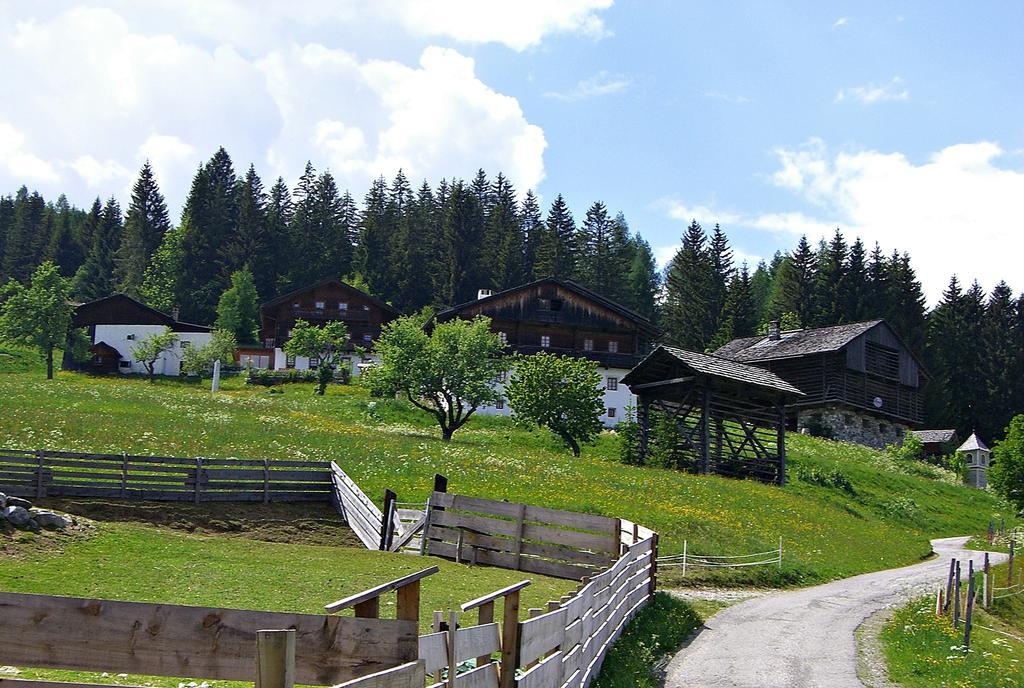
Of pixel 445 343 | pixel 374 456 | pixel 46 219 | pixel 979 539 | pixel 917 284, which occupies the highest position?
pixel 46 219

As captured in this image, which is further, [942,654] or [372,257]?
[372,257]

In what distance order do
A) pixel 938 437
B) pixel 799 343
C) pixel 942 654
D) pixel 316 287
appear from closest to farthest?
pixel 942 654 → pixel 799 343 → pixel 938 437 → pixel 316 287

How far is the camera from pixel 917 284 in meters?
106

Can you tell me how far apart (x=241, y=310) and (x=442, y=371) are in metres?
61.9

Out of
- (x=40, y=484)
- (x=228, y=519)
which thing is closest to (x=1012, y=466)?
(x=228, y=519)

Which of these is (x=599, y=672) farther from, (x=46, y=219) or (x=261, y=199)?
(x=46, y=219)

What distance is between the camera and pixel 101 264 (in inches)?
5527

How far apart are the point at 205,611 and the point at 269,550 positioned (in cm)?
1906

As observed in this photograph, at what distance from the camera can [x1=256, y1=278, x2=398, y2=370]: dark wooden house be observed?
9794 cm

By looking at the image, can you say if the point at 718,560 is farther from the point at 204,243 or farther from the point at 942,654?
the point at 204,243

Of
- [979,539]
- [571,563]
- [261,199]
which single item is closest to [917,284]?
[979,539]

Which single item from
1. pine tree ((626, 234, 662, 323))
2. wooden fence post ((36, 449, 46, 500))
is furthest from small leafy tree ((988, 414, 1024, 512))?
pine tree ((626, 234, 662, 323))

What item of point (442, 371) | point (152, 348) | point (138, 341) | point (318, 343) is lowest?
point (442, 371)

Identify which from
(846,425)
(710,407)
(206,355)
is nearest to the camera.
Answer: (710,407)
